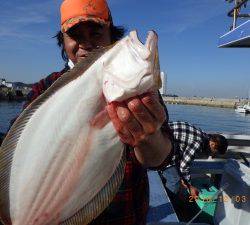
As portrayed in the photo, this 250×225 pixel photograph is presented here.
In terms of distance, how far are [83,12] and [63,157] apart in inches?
43.4

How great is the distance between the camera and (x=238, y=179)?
201 inches

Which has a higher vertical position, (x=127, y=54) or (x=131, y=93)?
(x=127, y=54)

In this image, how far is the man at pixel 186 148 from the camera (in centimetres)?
656

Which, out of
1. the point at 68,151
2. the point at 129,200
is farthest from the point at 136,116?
the point at 129,200

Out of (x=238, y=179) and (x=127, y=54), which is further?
(x=238, y=179)

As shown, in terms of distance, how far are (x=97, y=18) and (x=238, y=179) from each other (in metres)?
3.34

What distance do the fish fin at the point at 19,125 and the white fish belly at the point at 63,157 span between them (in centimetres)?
2

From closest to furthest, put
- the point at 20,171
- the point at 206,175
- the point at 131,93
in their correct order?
the point at 131,93 < the point at 20,171 < the point at 206,175

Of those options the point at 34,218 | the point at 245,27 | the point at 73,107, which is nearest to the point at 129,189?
the point at 34,218

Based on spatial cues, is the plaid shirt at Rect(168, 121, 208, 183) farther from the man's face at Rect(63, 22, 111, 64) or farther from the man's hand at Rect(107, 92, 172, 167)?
the man's hand at Rect(107, 92, 172, 167)

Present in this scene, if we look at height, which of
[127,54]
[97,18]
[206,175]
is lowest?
[206,175]

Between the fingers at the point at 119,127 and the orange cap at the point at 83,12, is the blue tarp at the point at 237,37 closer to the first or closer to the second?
the orange cap at the point at 83,12

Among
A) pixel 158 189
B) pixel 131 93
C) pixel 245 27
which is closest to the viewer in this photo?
pixel 131 93

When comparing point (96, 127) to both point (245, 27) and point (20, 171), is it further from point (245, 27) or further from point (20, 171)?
point (245, 27)
